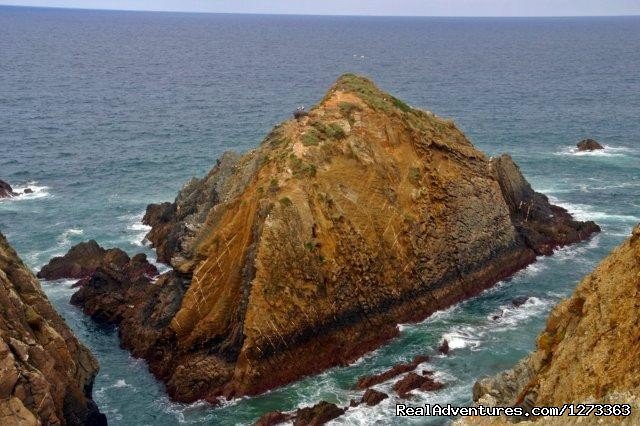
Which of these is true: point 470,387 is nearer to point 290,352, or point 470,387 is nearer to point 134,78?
point 290,352

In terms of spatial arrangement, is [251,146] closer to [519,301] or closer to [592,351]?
[519,301]

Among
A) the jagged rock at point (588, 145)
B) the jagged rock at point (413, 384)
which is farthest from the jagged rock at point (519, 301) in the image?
the jagged rock at point (588, 145)

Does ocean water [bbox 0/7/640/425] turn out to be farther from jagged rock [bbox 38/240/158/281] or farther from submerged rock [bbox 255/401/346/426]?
jagged rock [bbox 38/240/158/281]

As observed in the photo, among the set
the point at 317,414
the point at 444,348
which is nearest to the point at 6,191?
the point at 317,414

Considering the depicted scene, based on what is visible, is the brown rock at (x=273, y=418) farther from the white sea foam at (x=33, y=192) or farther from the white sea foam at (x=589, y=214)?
the white sea foam at (x=33, y=192)

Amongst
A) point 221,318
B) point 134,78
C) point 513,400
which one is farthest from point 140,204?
point 134,78
